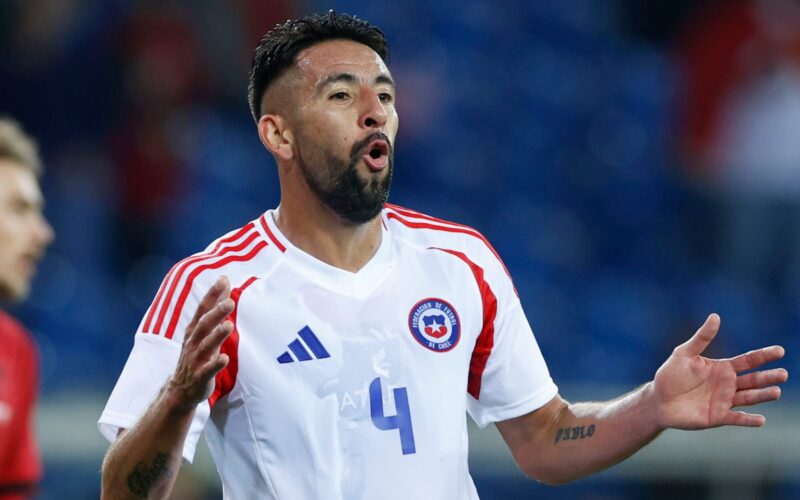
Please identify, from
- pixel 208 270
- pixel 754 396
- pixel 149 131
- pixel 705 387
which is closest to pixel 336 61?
pixel 208 270

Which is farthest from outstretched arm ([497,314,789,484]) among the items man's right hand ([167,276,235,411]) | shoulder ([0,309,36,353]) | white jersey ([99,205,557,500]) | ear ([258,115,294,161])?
shoulder ([0,309,36,353])

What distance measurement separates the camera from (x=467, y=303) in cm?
350

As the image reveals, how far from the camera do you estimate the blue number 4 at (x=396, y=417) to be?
3.29 metres

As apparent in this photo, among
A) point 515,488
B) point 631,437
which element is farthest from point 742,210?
point 631,437

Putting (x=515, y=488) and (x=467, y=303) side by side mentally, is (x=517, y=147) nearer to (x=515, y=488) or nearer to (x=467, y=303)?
(x=515, y=488)

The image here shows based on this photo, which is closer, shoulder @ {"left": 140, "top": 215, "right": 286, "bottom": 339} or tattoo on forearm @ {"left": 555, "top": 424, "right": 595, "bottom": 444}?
shoulder @ {"left": 140, "top": 215, "right": 286, "bottom": 339}

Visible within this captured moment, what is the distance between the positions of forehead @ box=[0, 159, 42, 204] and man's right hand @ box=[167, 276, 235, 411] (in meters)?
2.38

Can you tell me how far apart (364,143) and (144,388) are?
860 mm

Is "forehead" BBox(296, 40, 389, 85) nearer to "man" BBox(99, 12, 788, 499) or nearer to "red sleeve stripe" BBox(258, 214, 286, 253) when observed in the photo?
"man" BBox(99, 12, 788, 499)

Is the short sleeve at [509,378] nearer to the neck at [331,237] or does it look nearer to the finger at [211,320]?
the neck at [331,237]

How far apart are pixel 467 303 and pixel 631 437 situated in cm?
56

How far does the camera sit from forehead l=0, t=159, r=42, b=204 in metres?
5.04

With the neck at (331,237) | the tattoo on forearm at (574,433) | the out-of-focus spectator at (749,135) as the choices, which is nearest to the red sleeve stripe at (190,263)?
the neck at (331,237)

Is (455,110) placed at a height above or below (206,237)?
above
